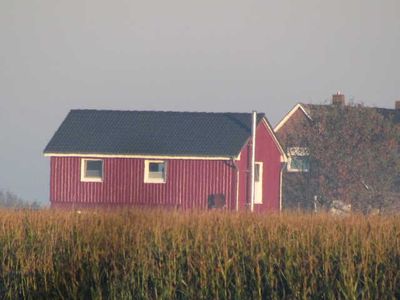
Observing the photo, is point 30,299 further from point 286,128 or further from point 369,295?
point 286,128

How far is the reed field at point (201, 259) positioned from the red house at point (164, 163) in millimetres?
23011

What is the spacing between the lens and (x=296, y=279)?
15.1m

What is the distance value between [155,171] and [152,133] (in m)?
2.40

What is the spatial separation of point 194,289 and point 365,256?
241 cm

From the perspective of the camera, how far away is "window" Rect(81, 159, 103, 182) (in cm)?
4297

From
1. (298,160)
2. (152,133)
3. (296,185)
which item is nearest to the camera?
A: (152,133)

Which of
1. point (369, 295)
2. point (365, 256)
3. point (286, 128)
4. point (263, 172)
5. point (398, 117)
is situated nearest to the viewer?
point (369, 295)

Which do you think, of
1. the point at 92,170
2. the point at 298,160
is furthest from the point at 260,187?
the point at 298,160

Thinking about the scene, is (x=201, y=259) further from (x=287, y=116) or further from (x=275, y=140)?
(x=287, y=116)

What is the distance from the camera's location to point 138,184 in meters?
42.4

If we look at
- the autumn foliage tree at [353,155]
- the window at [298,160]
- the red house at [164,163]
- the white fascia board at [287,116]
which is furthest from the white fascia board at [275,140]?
the white fascia board at [287,116]

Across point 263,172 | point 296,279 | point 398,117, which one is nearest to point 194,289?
point 296,279

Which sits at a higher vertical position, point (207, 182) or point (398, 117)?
point (398, 117)

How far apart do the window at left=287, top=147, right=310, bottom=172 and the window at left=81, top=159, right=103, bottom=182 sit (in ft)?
38.6
